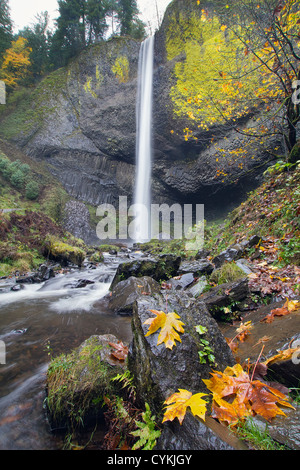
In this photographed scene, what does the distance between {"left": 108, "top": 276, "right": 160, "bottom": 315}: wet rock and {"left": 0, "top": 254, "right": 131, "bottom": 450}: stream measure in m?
0.22

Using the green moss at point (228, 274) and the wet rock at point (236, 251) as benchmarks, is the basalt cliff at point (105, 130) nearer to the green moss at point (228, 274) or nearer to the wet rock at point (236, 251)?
the wet rock at point (236, 251)

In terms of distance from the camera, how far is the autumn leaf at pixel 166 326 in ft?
5.20

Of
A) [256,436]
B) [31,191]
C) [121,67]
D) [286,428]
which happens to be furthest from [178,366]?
[121,67]

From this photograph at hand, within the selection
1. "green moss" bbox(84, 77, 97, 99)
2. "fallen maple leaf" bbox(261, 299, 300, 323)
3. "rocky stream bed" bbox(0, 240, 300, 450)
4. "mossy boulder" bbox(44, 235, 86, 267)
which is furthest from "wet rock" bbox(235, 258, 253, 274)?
"green moss" bbox(84, 77, 97, 99)

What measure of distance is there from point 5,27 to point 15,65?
447 centimetres

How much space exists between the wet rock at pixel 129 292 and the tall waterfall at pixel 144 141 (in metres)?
17.8

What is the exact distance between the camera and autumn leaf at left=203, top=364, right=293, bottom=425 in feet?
4.07

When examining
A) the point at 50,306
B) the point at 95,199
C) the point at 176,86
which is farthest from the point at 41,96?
the point at 50,306

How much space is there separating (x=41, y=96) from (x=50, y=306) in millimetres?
26350

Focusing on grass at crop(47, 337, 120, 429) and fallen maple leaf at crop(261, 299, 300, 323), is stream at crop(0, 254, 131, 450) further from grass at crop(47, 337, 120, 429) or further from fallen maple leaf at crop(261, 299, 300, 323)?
fallen maple leaf at crop(261, 299, 300, 323)

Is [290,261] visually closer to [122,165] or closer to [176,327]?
[176,327]

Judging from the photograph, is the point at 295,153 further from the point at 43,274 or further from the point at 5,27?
the point at 5,27

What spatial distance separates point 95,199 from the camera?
2320 cm

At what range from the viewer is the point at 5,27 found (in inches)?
978
